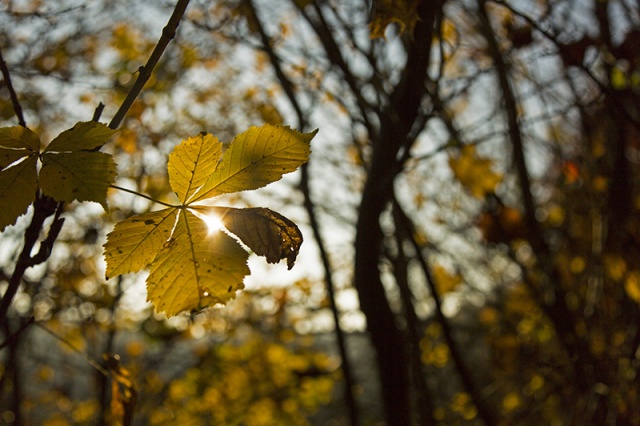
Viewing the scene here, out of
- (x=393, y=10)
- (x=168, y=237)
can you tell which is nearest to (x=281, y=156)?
(x=168, y=237)

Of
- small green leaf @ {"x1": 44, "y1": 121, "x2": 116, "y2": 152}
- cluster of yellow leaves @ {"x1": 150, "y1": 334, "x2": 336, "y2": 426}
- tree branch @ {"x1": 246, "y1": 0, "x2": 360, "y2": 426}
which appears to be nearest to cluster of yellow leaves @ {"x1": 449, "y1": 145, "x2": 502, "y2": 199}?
tree branch @ {"x1": 246, "y1": 0, "x2": 360, "y2": 426}

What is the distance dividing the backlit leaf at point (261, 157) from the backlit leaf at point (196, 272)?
8cm

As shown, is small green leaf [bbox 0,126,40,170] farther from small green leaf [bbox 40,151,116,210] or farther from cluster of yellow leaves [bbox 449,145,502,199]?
cluster of yellow leaves [bbox 449,145,502,199]

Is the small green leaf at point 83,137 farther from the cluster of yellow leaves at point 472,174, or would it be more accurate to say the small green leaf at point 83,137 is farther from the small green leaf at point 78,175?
the cluster of yellow leaves at point 472,174

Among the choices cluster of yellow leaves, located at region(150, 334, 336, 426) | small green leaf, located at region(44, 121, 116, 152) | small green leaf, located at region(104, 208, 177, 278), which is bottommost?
small green leaf, located at region(104, 208, 177, 278)

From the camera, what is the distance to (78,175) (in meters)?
0.64

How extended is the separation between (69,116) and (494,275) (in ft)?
13.1

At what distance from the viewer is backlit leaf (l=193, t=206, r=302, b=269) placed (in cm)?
68

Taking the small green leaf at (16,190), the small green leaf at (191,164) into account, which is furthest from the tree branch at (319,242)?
the small green leaf at (16,190)

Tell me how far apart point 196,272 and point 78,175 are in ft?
0.55

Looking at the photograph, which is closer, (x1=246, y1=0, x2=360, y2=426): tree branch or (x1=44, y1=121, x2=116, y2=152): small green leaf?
(x1=44, y1=121, x2=116, y2=152): small green leaf

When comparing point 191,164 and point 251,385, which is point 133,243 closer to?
point 191,164

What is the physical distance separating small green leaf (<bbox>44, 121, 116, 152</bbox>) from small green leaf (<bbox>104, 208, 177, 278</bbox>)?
10 centimetres

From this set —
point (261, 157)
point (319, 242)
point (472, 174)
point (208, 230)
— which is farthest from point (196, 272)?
point (472, 174)
